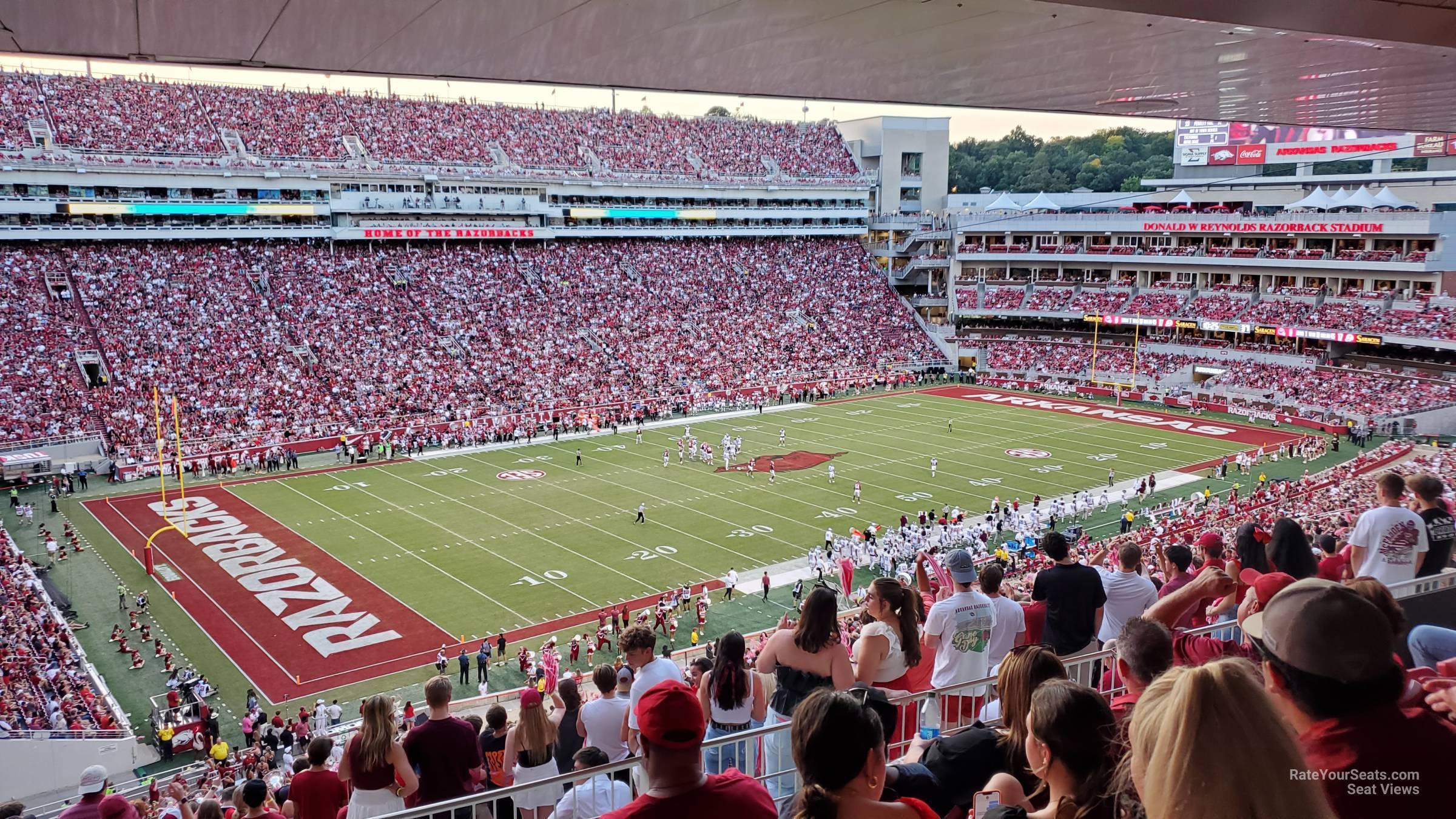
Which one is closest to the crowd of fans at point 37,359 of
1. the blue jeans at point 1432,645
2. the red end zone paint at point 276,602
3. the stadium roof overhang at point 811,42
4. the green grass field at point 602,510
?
the green grass field at point 602,510

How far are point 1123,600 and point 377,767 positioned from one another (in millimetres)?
4905

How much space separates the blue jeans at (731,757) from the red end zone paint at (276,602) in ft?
46.9

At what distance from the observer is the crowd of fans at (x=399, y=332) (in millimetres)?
36188

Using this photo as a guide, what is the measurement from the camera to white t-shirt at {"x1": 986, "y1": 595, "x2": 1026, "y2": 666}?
20.9ft

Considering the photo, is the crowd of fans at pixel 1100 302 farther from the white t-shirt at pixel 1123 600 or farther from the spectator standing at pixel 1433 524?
the white t-shirt at pixel 1123 600

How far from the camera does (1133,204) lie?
61219 millimetres

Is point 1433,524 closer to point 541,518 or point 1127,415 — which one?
point 541,518

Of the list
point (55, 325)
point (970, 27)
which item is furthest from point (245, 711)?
point (55, 325)

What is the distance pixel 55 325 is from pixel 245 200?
1246 cm

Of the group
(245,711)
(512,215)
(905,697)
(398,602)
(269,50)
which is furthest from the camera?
(512,215)

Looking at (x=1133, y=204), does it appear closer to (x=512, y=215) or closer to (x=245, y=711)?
(x=512, y=215)

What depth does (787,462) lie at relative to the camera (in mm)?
34281

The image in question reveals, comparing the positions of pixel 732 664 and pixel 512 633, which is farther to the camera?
pixel 512 633

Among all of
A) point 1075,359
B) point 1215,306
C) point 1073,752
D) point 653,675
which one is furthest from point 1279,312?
point 1073,752
